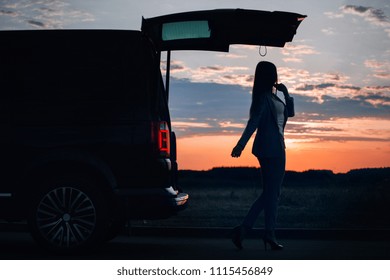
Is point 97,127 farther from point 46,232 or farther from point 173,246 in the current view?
point 173,246

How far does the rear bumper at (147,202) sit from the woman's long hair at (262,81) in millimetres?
1525

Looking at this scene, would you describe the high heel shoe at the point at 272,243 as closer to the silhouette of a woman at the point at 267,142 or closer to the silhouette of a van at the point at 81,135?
the silhouette of a woman at the point at 267,142

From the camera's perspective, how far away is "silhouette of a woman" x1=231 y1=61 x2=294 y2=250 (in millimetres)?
7988

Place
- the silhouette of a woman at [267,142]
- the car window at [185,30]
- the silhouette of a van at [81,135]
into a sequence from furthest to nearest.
A: 1. the car window at [185,30]
2. the silhouette of a woman at [267,142]
3. the silhouette of a van at [81,135]

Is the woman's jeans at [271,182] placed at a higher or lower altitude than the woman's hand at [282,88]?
lower

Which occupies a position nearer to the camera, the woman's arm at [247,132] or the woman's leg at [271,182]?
the woman's arm at [247,132]

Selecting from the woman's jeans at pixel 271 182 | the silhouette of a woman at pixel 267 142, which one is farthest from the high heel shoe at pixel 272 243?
the woman's jeans at pixel 271 182

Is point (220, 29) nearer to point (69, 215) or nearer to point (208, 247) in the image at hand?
point (208, 247)

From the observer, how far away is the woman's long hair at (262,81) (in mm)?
8109

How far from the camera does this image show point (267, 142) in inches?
Result: 315

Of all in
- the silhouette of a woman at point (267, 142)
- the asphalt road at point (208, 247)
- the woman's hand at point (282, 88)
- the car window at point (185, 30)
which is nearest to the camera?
the asphalt road at point (208, 247)

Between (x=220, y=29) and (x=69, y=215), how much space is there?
3.13 metres

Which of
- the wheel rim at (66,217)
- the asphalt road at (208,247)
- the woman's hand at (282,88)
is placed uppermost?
the woman's hand at (282,88)

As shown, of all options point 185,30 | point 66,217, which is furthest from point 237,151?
point 66,217
